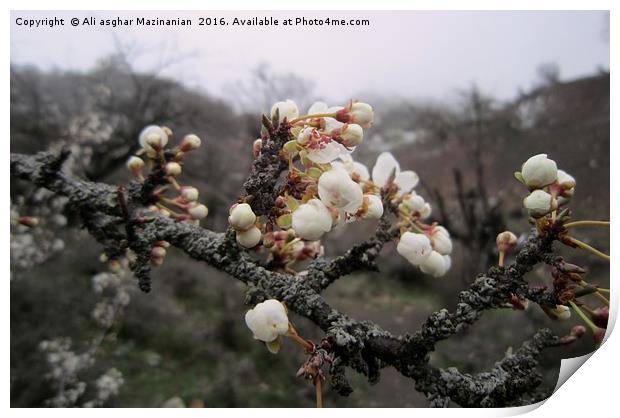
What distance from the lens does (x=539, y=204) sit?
1.01ft

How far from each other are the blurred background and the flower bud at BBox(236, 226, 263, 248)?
0.31 metres

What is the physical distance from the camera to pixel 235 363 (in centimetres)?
115

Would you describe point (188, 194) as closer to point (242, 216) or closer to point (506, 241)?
point (242, 216)

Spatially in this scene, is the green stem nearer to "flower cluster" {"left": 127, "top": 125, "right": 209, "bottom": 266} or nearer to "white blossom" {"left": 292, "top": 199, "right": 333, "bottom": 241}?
"white blossom" {"left": 292, "top": 199, "right": 333, "bottom": 241}

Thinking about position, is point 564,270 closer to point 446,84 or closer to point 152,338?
point 446,84

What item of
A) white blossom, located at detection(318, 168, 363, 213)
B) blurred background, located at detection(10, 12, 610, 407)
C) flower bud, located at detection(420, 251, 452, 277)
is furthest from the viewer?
blurred background, located at detection(10, 12, 610, 407)

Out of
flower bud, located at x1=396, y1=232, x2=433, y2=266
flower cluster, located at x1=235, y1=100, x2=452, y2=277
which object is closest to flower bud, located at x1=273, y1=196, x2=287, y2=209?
flower cluster, located at x1=235, y1=100, x2=452, y2=277

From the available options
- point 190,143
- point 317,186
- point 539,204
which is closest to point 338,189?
point 317,186

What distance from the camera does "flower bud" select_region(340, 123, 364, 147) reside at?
0.31m

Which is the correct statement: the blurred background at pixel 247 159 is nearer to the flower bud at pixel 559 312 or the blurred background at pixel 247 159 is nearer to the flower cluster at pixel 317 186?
the flower bud at pixel 559 312

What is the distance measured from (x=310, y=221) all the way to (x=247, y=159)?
2.67ft

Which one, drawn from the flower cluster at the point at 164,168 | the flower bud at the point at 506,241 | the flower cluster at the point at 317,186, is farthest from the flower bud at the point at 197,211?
the flower bud at the point at 506,241

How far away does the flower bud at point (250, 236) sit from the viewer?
0.34 metres

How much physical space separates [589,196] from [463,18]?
0.28 m
